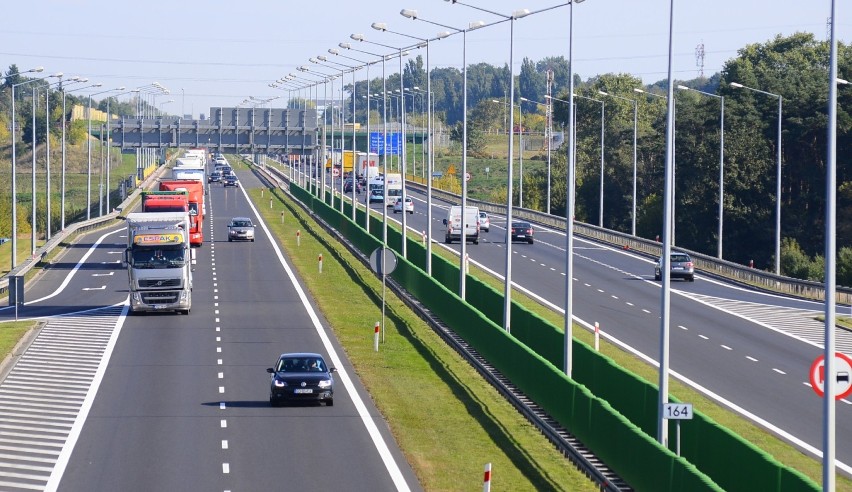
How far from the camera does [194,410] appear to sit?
35469 millimetres

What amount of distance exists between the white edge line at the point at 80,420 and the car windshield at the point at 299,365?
490cm

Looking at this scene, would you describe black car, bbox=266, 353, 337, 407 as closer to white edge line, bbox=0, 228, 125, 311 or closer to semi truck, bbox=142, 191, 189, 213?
white edge line, bbox=0, 228, 125, 311

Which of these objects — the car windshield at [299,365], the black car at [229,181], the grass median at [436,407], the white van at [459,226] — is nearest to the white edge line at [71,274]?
the grass median at [436,407]

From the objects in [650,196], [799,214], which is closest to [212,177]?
[650,196]

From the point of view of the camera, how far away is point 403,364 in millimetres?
43500

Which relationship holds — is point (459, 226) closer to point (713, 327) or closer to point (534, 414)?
point (713, 327)

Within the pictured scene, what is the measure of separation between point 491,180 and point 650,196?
262 ft

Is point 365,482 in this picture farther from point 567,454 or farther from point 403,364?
point 403,364

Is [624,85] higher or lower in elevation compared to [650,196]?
higher

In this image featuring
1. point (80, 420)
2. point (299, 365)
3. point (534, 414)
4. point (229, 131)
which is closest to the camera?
point (534, 414)

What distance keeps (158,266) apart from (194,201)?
1161 inches

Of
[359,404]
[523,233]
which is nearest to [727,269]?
[523,233]

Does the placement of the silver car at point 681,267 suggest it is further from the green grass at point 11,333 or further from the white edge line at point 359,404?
the green grass at point 11,333

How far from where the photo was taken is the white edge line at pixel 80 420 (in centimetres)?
2788
